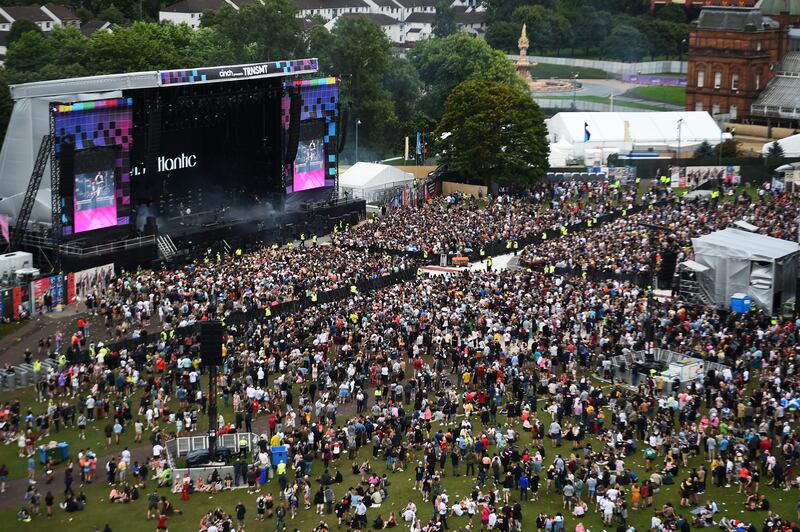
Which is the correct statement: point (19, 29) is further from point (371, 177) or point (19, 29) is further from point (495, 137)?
point (495, 137)

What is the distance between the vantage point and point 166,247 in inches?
2388

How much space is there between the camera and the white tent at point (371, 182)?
77562mm

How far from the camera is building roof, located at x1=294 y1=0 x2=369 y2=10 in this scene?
161 m

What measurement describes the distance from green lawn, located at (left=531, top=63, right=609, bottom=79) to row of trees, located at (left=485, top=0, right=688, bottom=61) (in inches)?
122

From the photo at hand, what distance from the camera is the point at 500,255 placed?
64688 millimetres

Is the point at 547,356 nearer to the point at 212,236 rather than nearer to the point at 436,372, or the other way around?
the point at 436,372

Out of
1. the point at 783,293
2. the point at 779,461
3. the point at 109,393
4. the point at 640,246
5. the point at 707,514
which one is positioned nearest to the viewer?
the point at 707,514

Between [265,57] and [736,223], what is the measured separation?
5049cm

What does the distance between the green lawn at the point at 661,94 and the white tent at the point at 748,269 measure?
3060 inches

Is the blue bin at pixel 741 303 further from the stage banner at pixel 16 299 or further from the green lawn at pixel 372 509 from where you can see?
the stage banner at pixel 16 299

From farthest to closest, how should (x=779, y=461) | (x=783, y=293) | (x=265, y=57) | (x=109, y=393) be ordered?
(x=265, y=57), (x=783, y=293), (x=109, y=393), (x=779, y=461)

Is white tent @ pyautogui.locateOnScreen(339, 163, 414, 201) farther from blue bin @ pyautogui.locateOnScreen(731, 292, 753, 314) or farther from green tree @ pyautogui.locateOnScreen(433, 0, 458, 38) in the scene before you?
green tree @ pyautogui.locateOnScreen(433, 0, 458, 38)

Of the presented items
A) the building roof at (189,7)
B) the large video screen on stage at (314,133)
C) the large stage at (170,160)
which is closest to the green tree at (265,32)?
A: the large stage at (170,160)

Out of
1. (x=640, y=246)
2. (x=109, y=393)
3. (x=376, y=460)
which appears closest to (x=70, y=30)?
(x=640, y=246)
